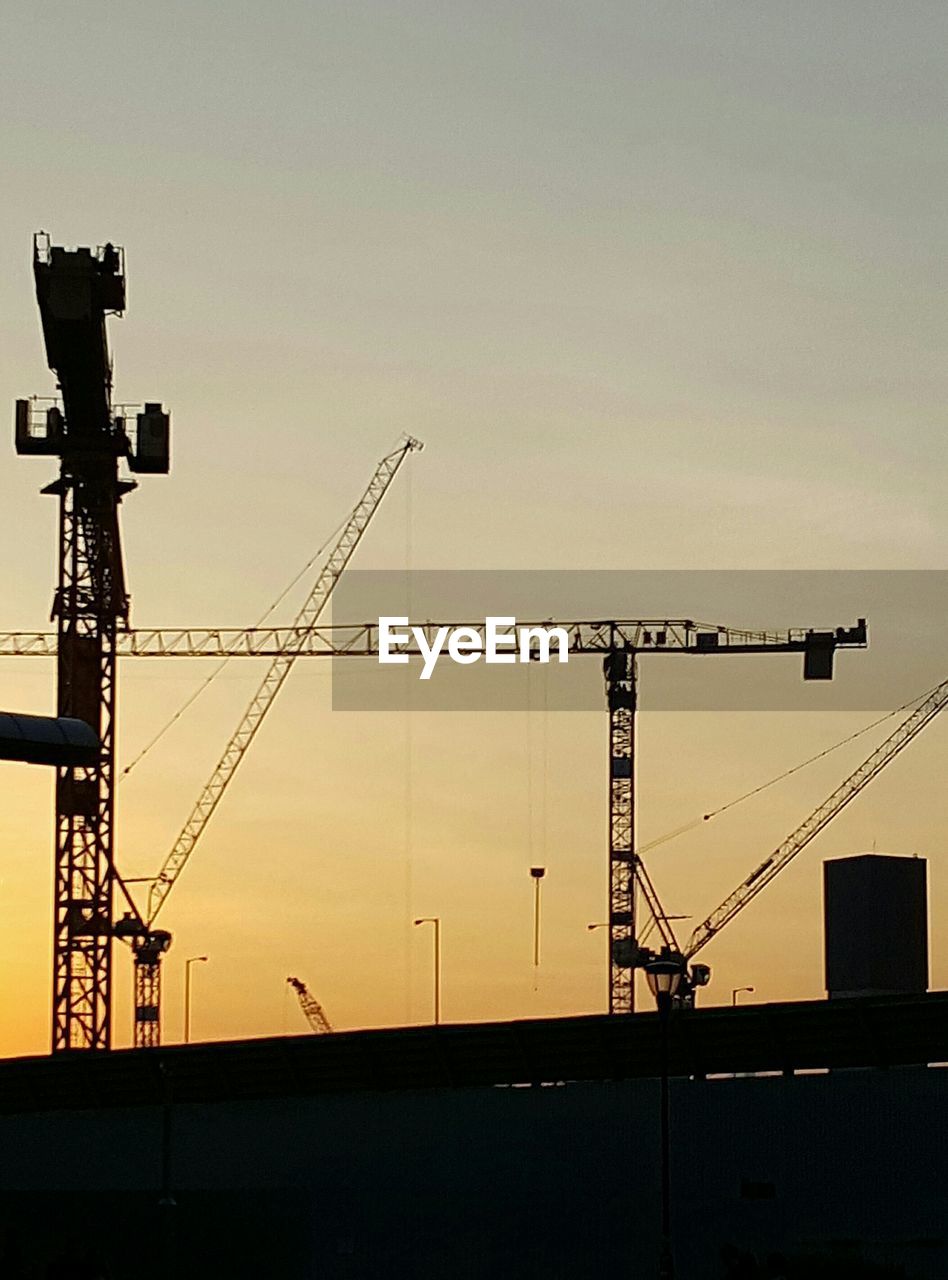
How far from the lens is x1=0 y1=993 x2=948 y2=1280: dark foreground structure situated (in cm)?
5244

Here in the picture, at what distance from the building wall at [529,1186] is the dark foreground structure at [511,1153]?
0.05 metres

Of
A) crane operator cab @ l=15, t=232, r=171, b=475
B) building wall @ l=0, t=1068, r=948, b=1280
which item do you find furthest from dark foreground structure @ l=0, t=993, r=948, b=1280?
crane operator cab @ l=15, t=232, r=171, b=475

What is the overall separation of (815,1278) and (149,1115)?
19.2 metres

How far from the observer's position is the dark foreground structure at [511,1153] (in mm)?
52438

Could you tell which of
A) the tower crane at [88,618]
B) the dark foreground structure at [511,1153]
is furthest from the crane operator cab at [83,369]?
the dark foreground structure at [511,1153]

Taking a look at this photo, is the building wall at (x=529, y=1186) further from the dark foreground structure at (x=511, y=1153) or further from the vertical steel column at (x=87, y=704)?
the vertical steel column at (x=87, y=704)

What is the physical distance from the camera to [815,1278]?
4938 centimetres

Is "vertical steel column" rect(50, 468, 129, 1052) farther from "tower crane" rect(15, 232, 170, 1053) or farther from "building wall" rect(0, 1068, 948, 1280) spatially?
"building wall" rect(0, 1068, 948, 1280)

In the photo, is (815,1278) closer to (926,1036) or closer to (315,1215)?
(926,1036)

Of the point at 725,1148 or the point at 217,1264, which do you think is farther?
the point at 725,1148

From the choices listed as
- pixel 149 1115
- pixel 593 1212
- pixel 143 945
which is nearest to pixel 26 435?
pixel 143 945

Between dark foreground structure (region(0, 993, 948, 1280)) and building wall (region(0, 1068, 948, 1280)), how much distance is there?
0.05 metres

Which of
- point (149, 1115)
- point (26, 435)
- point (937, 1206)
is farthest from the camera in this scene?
point (26, 435)

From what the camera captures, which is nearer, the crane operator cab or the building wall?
the building wall
